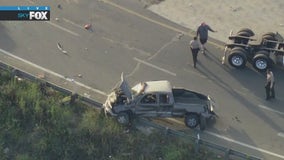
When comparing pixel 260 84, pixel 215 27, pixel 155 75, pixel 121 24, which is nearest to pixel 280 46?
pixel 260 84

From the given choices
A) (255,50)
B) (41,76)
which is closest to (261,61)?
(255,50)

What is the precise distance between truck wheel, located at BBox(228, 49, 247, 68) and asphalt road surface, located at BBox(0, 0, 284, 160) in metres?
0.30

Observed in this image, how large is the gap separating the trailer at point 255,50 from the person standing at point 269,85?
1128mm

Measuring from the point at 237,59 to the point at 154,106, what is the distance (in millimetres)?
4955

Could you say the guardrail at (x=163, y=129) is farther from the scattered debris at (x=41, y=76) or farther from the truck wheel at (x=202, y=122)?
the truck wheel at (x=202, y=122)

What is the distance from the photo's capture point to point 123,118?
824 inches

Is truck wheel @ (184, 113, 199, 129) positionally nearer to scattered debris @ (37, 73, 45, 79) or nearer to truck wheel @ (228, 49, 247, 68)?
truck wheel @ (228, 49, 247, 68)

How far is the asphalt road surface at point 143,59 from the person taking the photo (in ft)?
70.2

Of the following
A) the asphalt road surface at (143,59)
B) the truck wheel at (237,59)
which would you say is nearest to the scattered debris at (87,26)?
the asphalt road surface at (143,59)

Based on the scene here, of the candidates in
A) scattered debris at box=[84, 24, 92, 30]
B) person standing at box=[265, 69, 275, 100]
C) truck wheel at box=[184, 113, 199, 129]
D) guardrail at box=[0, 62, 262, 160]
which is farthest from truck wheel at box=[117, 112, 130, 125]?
scattered debris at box=[84, 24, 92, 30]

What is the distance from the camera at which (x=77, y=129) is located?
830 inches

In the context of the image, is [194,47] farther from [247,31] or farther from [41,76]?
[41,76]

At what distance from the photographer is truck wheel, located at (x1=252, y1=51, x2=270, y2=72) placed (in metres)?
23.5

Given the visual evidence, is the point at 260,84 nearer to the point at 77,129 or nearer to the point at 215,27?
the point at 215,27
